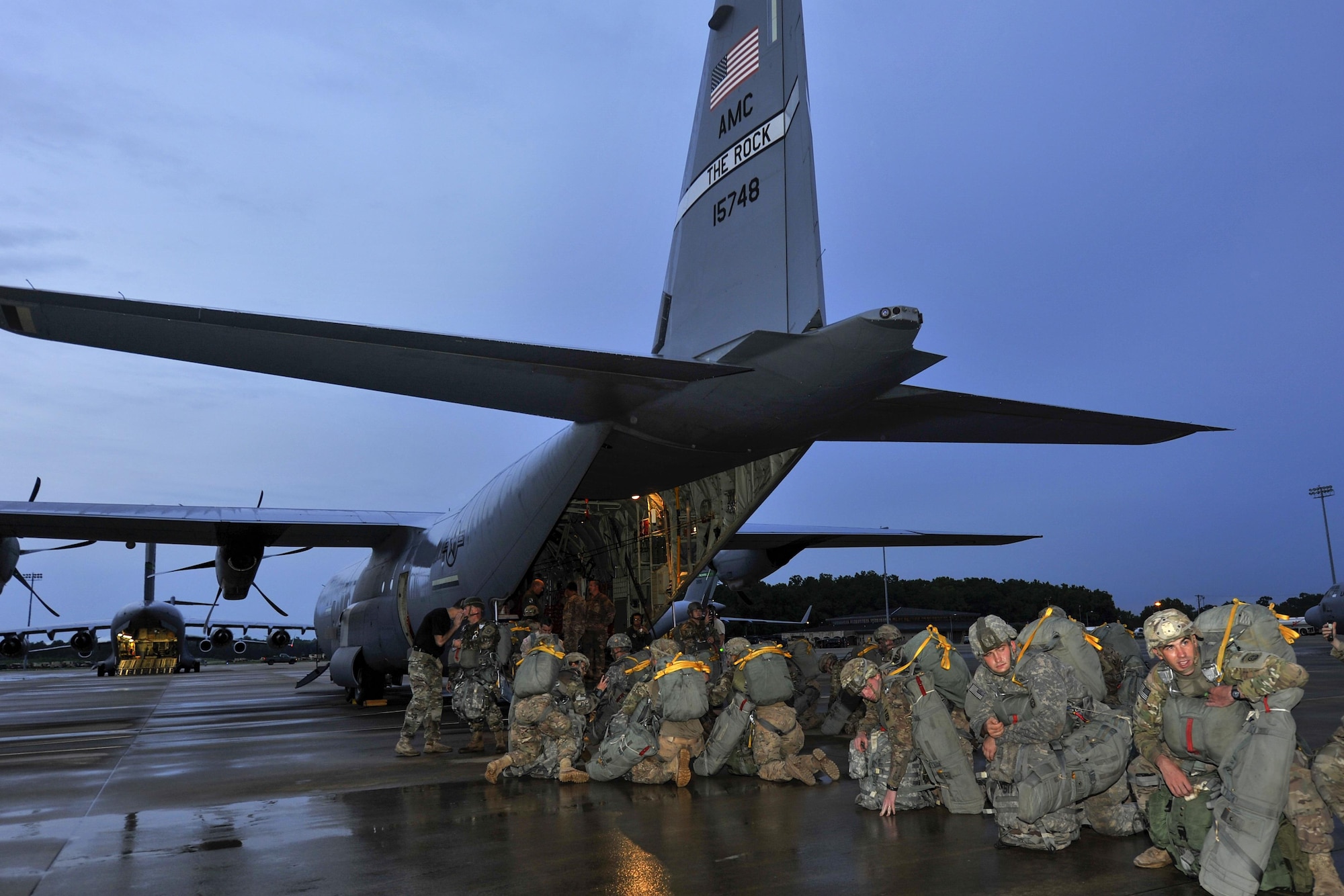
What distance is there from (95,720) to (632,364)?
14.0 m

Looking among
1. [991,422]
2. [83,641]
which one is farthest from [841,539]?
[83,641]

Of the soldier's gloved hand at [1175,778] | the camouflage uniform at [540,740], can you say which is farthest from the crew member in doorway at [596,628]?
the soldier's gloved hand at [1175,778]

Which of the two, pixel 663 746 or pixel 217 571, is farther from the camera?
pixel 217 571

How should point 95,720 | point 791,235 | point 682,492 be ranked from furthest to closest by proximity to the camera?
point 95,720
point 682,492
point 791,235

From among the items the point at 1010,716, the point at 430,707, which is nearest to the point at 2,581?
the point at 430,707

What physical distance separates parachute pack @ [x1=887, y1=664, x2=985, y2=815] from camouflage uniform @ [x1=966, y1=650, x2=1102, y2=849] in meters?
0.64

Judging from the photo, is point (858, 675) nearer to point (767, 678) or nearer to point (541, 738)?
point (767, 678)

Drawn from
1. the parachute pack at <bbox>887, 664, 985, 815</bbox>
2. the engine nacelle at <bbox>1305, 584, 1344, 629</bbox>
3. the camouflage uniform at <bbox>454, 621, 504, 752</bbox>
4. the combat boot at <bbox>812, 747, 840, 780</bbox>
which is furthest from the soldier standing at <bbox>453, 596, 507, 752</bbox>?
the engine nacelle at <bbox>1305, 584, 1344, 629</bbox>

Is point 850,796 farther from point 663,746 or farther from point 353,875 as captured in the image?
point 353,875

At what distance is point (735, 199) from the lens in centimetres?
895

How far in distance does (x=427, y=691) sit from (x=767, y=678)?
4.36 meters

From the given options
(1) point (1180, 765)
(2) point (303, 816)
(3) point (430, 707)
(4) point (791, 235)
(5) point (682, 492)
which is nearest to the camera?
(1) point (1180, 765)

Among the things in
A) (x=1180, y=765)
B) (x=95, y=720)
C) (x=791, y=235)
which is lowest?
(x=95, y=720)

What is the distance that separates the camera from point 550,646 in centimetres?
766
